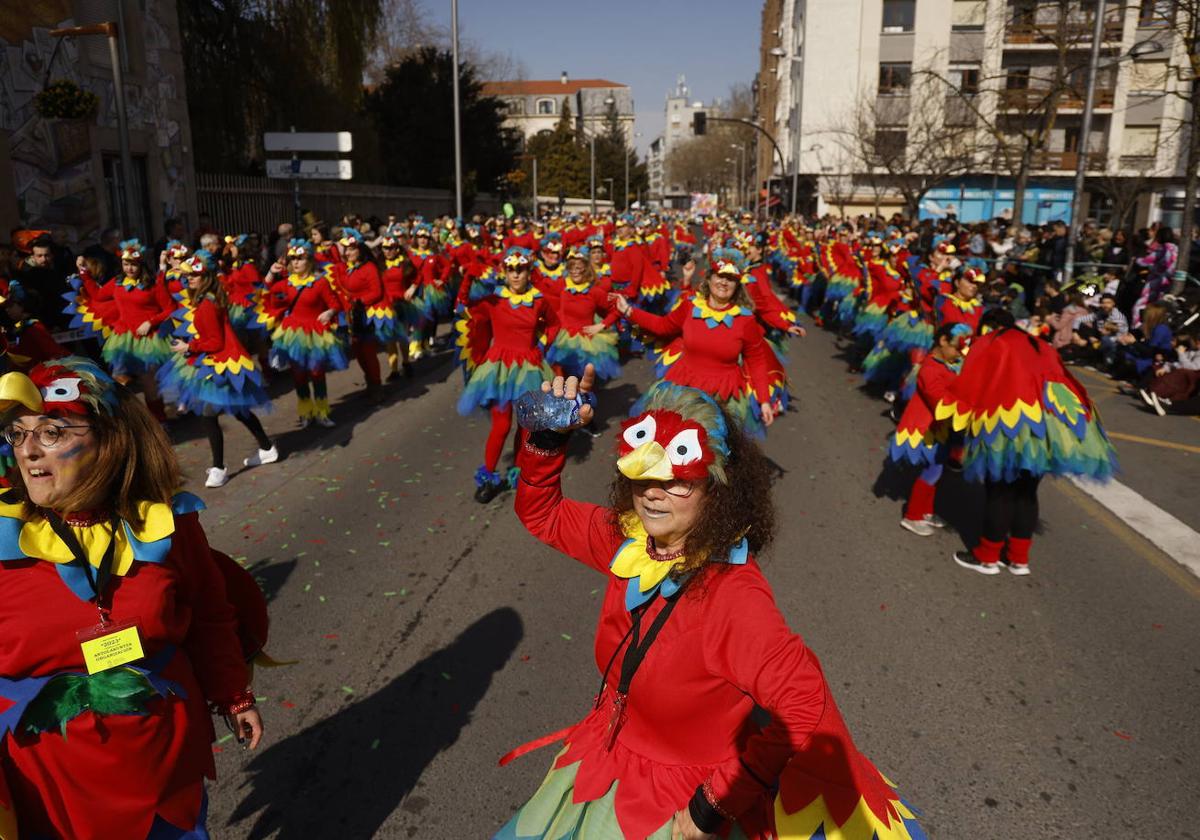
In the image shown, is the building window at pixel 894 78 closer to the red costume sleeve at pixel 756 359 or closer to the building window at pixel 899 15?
the building window at pixel 899 15

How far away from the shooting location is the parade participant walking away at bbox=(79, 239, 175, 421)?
9.34 m

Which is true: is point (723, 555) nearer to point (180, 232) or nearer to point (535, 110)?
point (180, 232)

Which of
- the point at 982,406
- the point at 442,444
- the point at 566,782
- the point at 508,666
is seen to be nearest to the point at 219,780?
the point at 508,666

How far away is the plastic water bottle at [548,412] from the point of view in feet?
8.75

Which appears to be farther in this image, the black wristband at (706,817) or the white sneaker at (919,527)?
the white sneaker at (919,527)

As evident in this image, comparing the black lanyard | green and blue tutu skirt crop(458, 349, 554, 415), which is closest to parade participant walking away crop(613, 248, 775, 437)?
green and blue tutu skirt crop(458, 349, 554, 415)

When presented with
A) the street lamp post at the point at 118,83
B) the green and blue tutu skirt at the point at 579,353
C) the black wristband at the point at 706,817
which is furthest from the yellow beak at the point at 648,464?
the street lamp post at the point at 118,83

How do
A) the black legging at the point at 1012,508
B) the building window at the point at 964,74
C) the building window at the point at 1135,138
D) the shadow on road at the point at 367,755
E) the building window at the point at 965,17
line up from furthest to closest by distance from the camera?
1. the building window at the point at 965,17
2. the building window at the point at 964,74
3. the building window at the point at 1135,138
4. the black legging at the point at 1012,508
5. the shadow on road at the point at 367,755

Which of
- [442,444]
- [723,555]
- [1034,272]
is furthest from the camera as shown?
[1034,272]

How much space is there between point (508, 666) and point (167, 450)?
2593 mm

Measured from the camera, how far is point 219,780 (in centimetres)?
382

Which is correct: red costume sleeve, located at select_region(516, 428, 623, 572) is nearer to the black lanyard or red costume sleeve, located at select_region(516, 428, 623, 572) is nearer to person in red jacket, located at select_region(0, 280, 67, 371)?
the black lanyard

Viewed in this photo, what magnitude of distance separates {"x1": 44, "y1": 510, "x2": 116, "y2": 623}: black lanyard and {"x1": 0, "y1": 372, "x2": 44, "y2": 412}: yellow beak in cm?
30

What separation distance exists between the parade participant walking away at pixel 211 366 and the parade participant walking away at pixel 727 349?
3415 millimetres
